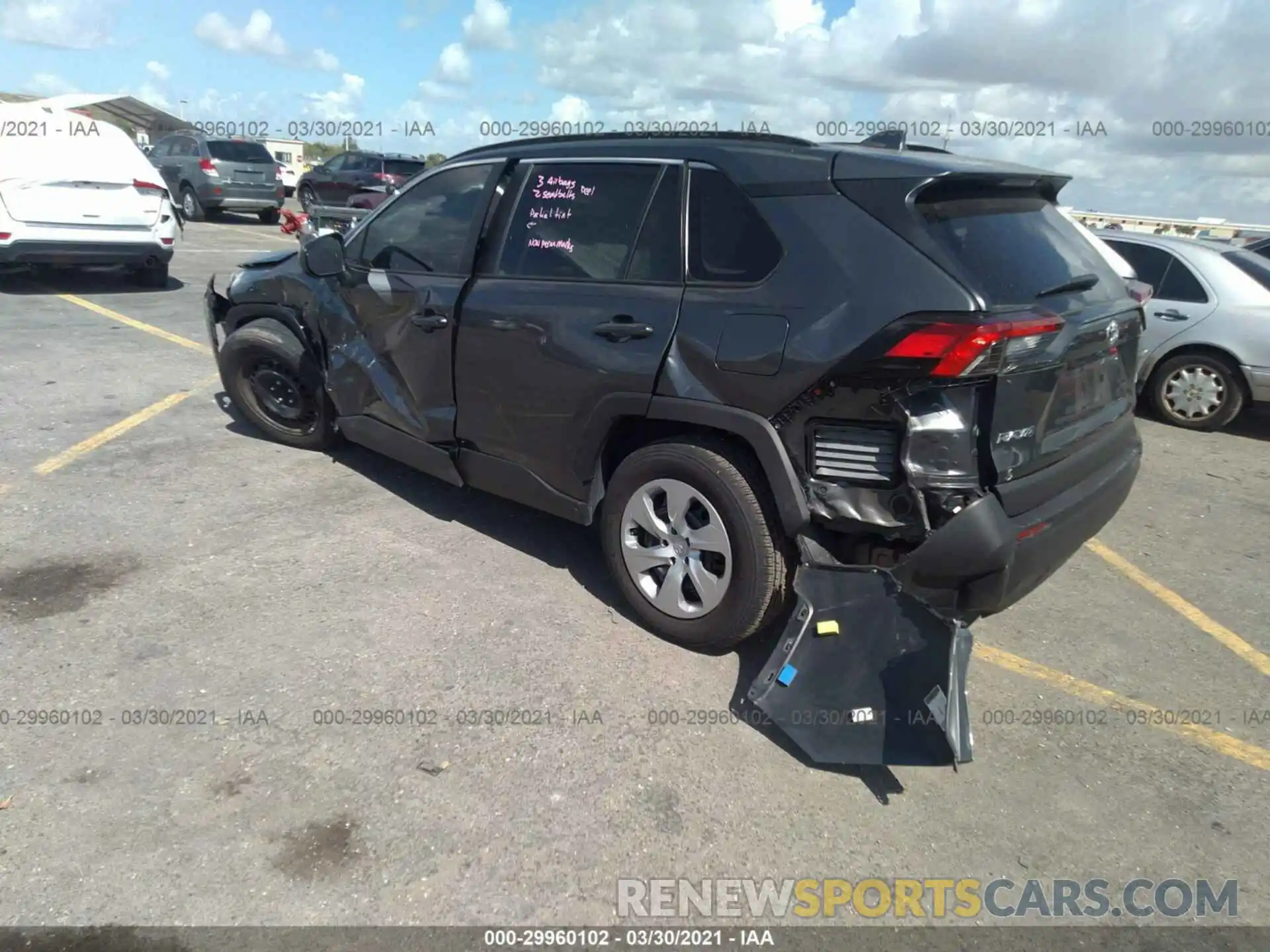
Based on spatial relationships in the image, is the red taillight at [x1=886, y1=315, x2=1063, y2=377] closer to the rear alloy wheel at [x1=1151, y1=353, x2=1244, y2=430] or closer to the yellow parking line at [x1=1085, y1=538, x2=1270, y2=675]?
the yellow parking line at [x1=1085, y1=538, x2=1270, y2=675]

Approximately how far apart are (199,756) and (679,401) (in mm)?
1997

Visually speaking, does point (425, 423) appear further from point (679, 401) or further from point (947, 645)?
point (947, 645)

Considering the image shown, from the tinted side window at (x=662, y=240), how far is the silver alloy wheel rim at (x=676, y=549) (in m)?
0.80

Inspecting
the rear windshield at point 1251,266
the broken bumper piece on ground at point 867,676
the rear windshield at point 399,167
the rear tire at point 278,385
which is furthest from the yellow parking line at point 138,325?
the rear windshield at point 399,167

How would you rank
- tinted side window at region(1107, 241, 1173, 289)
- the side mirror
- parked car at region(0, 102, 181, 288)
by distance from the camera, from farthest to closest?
1. parked car at region(0, 102, 181, 288)
2. tinted side window at region(1107, 241, 1173, 289)
3. the side mirror

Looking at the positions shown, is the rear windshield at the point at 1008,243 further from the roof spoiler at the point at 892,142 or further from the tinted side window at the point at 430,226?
the tinted side window at the point at 430,226

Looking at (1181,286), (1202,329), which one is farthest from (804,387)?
(1181,286)

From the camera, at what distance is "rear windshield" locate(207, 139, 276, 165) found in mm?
18297

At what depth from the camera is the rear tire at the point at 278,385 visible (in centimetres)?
526

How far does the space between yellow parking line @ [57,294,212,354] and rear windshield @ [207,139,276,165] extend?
9511 mm

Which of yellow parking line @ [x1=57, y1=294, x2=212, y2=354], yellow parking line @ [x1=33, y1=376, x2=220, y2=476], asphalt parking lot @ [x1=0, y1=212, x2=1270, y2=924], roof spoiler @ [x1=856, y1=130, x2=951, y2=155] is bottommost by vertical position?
asphalt parking lot @ [x1=0, y1=212, x2=1270, y2=924]

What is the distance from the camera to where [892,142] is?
12.2 ft

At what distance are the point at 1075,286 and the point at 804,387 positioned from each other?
115 cm

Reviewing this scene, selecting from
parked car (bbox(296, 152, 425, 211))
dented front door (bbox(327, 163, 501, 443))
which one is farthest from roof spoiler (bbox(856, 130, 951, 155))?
parked car (bbox(296, 152, 425, 211))
